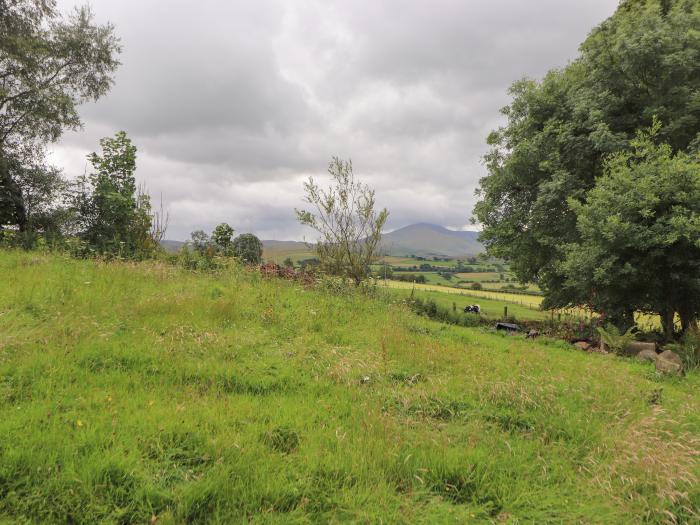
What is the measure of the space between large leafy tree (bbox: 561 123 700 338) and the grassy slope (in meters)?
5.36

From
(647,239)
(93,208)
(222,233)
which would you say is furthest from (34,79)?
(647,239)

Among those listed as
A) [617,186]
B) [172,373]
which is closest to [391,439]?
[172,373]

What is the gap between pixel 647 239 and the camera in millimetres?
10375

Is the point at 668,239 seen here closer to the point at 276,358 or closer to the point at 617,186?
the point at 617,186

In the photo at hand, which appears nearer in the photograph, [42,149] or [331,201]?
[331,201]

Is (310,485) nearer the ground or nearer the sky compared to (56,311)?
nearer the ground

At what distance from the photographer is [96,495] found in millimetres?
2818

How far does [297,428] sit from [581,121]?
1699cm

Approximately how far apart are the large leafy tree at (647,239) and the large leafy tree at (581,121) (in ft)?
5.76

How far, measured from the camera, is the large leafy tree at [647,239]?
10.1 m

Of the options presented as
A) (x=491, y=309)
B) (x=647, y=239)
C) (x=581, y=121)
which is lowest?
(x=491, y=309)

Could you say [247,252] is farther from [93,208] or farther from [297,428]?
[297,428]

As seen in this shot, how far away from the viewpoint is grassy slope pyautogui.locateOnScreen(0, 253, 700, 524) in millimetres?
2947

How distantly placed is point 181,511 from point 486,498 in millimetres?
2685
